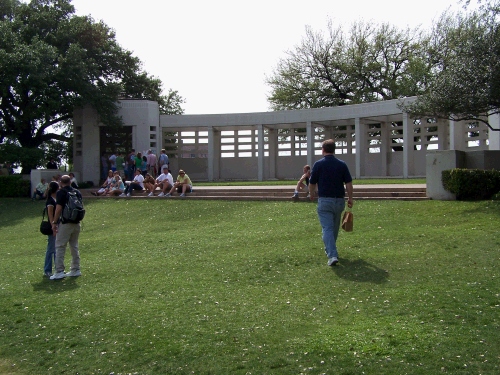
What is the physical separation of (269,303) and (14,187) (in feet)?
63.7

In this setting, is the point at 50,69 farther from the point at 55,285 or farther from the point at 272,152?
the point at 55,285

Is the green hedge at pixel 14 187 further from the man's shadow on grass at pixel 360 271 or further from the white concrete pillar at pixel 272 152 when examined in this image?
the man's shadow on grass at pixel 360 271

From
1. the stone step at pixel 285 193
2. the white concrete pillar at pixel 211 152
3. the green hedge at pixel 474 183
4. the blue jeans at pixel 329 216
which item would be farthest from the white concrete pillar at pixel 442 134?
the blue jeans at pixel 329 216

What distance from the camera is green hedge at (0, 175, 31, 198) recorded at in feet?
77.8

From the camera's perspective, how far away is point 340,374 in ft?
16.4

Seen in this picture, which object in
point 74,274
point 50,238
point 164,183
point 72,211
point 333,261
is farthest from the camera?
point 164,183

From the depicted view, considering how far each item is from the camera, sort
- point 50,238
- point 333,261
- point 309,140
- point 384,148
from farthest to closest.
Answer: point 384,148 → point 309,140 → point 50,238 → point 333,261

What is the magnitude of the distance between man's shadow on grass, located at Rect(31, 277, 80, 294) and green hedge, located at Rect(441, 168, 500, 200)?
411 inches

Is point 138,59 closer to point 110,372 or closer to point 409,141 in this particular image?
point 409,141

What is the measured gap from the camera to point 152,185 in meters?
21.1

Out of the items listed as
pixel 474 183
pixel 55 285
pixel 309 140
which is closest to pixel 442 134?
pixel 309 140

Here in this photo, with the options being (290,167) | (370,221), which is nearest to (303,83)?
(290,167)

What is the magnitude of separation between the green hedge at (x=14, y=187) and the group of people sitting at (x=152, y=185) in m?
3.22

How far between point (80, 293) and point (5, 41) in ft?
65.2
